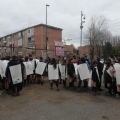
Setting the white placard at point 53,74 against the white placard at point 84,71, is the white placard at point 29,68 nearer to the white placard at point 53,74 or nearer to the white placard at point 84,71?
the white placard at point 53,74

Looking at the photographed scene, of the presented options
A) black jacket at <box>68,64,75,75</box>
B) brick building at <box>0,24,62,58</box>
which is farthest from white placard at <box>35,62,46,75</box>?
brick building at <box>0,24,62,58</box>

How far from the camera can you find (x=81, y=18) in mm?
27734

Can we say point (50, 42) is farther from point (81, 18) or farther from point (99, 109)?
point (99, 109)

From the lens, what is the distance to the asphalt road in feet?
16.5

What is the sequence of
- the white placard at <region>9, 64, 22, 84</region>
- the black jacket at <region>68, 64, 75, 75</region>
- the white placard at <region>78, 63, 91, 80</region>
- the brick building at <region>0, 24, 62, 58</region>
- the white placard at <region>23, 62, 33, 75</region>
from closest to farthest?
the white placard at <region>9, 64, 22, 84</region> → the white placard at <region>78, 63, 91, 80</region> → the black jacket at <region>68, 64, 75, 75</region> → the white placard at <region>23, 62, 33, 75</region> → the brick building at <region>0, 24, 62, 58</region>

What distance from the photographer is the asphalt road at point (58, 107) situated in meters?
5.04

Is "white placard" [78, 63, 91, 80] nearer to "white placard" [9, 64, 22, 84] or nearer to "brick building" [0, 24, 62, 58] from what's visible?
"white placard" [9, 64, 22, 84]

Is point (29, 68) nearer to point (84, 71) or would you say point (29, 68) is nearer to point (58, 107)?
point (84, 71)

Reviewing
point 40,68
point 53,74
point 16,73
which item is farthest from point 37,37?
point 16,73

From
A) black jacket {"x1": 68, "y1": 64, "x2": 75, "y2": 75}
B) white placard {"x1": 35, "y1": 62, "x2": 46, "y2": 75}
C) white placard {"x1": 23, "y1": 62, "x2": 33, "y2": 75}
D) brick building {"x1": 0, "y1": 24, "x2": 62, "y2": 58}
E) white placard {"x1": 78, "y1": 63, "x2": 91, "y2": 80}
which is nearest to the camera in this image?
white placard {"x1": 78, "y1": 63, "x2": 91, "y2": 80}

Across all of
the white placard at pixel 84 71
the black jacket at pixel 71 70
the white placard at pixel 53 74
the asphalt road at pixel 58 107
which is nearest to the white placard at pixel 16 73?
the asphalt road at pixel 58 107

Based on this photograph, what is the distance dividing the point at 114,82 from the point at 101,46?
31350 millimetres

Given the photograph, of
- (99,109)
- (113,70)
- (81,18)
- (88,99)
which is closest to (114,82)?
(113,70)

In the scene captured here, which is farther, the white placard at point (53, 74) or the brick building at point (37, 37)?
the brick building at point (37, 37)
